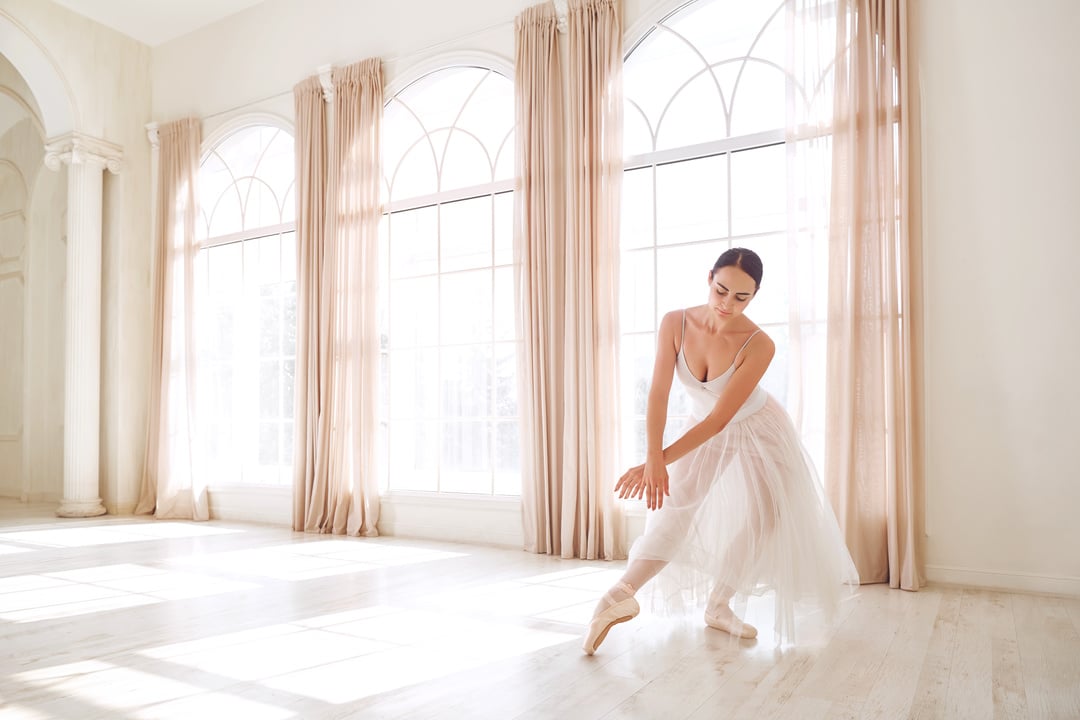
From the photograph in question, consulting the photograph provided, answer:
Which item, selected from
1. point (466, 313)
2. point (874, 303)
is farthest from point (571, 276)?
point (466, 313)

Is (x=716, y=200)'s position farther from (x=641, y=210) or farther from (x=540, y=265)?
(x=540, y=265)

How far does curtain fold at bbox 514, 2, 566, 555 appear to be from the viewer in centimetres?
434

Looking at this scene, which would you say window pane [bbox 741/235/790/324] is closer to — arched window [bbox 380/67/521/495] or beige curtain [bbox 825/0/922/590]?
beige curtain [bbox 825/0/922/590]

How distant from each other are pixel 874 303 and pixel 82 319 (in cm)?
632

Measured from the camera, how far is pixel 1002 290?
3.36m

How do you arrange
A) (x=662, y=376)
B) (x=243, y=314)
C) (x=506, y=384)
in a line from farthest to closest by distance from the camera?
(x=506, y=384) → (x=243, y=314) → (x=662, y=376)

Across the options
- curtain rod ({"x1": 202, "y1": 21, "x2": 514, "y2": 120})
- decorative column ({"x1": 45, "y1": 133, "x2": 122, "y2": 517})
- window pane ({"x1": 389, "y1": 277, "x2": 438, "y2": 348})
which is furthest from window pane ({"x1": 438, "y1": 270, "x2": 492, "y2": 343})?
decorative column ({"x1": 45, "y1": 133, "x2": 122, "y2": 517})

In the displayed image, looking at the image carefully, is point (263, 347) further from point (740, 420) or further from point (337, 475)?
point (740, 420)

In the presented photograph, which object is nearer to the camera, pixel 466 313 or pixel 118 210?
pixel 118 210

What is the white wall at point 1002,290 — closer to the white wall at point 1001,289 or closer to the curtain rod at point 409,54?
the white wall at point 1001,289

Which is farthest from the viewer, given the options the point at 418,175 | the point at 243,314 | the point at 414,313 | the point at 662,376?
the point at 418,175

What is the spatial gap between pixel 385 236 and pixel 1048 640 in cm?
437

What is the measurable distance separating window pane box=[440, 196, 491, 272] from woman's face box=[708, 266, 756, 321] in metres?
6.00

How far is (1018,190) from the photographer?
Answer: 132 inches
